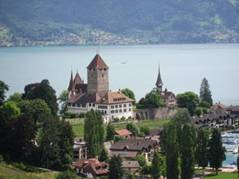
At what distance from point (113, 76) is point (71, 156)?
75380 millimetres

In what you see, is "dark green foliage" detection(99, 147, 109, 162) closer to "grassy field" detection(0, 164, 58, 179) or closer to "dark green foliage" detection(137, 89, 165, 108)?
"grassy field" detection(0, 164, 58, 179)

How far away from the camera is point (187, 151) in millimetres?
36719

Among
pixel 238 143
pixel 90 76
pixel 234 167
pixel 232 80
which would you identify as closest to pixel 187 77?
pixel 232 80

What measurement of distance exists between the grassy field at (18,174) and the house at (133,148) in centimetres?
756

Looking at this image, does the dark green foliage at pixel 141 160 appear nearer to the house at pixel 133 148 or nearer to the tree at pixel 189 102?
the house at pixel 133 148

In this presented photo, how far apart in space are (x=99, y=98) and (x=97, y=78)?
6.53 ft

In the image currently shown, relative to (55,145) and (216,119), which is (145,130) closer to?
(216,119)

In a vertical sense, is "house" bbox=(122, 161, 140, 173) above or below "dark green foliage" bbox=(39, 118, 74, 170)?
below

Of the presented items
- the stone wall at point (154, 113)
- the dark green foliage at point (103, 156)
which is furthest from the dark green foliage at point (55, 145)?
the stone wall at point (154, 113)

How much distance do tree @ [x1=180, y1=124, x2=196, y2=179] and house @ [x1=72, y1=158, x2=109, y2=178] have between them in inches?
151

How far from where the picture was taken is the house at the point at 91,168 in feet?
124

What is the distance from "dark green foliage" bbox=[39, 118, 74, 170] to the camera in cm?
3728

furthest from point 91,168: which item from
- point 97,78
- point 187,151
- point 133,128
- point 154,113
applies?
point 97,78

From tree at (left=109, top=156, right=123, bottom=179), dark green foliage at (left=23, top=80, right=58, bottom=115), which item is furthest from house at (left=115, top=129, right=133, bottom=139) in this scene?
tree at (left=109, top=156, right=123, bottom=179)
